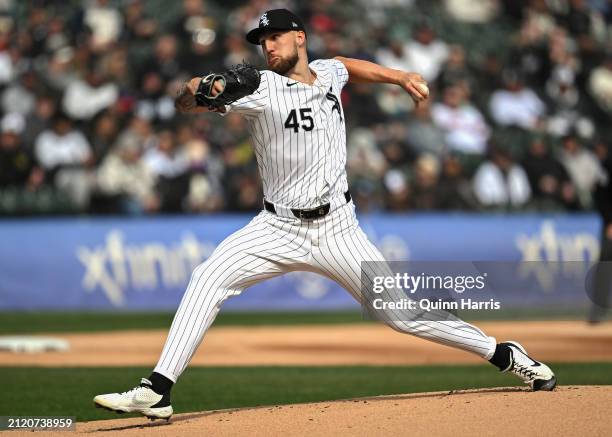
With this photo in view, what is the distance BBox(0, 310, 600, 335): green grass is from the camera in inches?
573

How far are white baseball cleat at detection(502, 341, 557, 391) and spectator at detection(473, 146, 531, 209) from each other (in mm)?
10760

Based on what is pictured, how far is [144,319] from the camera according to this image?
611 inches

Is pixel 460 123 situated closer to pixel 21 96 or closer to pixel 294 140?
pixel 21 96

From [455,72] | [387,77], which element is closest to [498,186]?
[455,72]

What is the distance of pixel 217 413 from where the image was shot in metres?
6.48

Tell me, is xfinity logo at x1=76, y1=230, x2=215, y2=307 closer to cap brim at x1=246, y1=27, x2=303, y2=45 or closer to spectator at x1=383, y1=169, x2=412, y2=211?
spectator at x1=383, y1=169, x2=412, y2=211

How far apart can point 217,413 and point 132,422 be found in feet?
1.75

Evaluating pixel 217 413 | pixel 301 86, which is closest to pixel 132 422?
pixel 217 413

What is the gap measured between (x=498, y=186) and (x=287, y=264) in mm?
11406

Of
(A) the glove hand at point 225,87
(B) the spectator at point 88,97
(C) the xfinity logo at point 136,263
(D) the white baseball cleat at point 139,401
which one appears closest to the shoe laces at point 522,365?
(D) the white baseball cleat at point 139,401

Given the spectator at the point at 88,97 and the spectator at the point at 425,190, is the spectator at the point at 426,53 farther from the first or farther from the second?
the spectator at the point at 88,97

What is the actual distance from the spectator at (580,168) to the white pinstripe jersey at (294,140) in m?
12.1

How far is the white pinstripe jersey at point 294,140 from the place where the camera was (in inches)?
237

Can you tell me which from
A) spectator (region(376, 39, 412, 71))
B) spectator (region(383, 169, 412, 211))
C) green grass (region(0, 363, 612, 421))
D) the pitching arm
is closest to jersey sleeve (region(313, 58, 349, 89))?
the pitching arm
